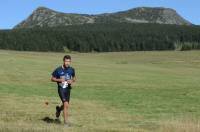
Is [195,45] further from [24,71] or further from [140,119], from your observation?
[140,119]

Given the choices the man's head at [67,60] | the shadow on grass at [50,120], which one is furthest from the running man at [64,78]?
the shadow on grass at [50,120]

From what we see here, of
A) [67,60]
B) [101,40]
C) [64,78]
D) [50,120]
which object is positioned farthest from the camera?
[101,40]

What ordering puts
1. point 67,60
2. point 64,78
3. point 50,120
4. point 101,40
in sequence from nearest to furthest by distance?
point 67,60 → point 64,78 → point 50,120 → point 101,40

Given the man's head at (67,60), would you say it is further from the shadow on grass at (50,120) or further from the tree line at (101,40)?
the tree line at (101,40)

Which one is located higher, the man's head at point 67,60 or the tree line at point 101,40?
the man's head at point 67,60

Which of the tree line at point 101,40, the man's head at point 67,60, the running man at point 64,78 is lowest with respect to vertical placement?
the tree line at point 101,40

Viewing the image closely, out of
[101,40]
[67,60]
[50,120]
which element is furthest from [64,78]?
[101,40]

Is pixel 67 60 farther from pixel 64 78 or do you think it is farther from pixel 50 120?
pixel 50 120

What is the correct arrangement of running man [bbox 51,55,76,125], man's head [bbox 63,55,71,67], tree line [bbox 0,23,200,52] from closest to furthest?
man's head [bbox 63,55,71,67] → running man [bbox 51,55,76,125] → tree line [bbox 0,23,200,52]

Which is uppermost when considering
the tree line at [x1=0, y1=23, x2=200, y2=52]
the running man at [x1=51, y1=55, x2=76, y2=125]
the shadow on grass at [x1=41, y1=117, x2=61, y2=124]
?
the running man at [x1=51, y1=55, x2=76, y2=125]

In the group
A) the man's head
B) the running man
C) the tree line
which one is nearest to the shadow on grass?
the running man

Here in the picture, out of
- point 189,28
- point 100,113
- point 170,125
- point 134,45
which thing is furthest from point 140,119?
point 189,28

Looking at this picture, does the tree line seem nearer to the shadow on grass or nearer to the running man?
the shadow on grass

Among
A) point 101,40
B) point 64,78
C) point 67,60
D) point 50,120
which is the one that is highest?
point 67,60
